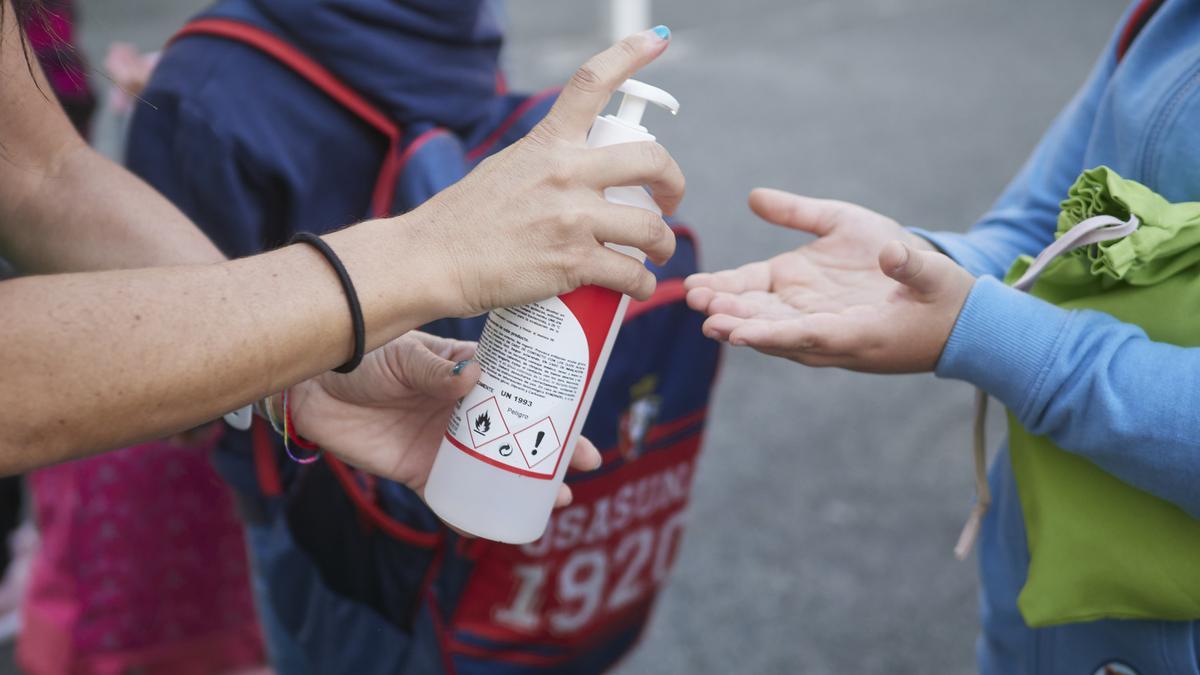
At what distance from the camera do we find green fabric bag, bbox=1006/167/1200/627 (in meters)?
1.10

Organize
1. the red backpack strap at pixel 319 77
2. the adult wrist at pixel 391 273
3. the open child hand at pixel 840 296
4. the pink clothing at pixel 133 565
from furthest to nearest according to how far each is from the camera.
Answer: the pink clothing at pixel 133 565 < the red backpack strap at pixel 319 77 < the open child hand at pixel 840 296 < the adult wrist at pixel 391 273

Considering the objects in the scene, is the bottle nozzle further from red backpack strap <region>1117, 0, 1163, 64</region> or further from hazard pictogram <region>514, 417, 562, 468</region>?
red backpack strap <region>1117, 0, 1163, 64</region>

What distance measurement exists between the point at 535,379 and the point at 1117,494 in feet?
2.13

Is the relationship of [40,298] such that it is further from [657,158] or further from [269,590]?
[269,590]

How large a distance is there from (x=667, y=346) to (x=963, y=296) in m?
0.61

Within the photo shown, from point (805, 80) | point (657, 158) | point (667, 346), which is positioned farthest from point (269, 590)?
point (805, 80)

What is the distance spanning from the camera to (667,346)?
172 centimetres

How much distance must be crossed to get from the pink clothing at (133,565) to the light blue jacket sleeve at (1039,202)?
146 centimetres

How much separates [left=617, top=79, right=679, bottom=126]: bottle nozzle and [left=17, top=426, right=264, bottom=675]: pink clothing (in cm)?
131

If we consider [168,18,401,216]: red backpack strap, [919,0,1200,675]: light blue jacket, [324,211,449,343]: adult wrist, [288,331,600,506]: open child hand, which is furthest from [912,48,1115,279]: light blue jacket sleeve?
[168,18,401,216]: red backpack strap

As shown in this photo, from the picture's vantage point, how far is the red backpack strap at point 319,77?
159cm

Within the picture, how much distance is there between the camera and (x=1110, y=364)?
1101mm

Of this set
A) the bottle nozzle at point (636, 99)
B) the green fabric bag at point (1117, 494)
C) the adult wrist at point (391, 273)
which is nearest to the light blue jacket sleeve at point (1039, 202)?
the green fabric bag at point (1117, 494)

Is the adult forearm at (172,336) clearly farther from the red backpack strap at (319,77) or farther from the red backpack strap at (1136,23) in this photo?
the red backpack strap at (1136,23)
